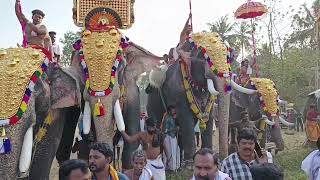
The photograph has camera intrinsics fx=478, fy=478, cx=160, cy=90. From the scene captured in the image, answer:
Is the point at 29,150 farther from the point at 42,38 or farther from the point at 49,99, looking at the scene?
the point at 42,38

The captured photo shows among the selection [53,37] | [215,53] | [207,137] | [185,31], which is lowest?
[207,137]

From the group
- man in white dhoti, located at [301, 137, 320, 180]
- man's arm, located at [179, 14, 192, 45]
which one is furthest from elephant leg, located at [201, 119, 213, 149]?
man in white dhoti, located at [301, 137, 320, 180]

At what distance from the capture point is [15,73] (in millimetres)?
4484

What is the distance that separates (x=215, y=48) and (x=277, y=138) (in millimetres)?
2768

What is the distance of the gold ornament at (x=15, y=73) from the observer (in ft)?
13.8

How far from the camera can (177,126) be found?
7465mm

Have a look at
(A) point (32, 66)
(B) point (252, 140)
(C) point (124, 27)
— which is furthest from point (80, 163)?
(C) point (124, 27)

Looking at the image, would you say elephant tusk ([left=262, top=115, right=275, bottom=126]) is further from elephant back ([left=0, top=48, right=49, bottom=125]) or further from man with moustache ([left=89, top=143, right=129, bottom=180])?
man with moustache ([left=89, top=143, right=129, bottom=180])

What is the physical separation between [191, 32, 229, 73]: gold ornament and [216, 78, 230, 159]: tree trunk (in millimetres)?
212

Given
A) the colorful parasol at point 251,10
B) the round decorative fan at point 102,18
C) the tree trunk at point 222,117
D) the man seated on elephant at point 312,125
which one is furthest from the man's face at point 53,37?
the man seated on elephant at point 312,125

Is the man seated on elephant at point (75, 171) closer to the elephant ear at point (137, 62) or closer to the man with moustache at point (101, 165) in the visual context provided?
the man with moustache at point (101, 165)

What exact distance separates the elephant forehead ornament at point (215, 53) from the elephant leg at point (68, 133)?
227 centimetres

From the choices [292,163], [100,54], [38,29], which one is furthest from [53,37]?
[292,163]

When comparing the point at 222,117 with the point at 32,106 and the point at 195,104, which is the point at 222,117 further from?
the point at 32,106
